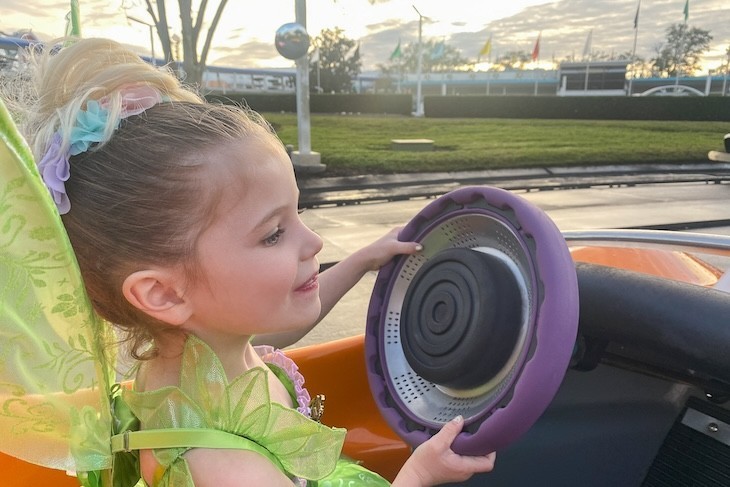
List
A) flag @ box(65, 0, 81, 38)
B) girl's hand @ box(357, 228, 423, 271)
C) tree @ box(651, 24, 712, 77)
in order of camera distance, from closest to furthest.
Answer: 1. flag @ box(65, 0, 81, 38)
2. girl's hand @ box(357, 228, 423, 271)
3. tree @ box(651, 24, 712, 77)

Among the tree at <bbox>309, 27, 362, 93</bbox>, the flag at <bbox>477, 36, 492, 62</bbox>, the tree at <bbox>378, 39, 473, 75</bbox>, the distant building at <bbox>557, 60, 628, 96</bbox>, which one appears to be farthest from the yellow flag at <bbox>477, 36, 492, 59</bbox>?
the tree at <bbox>378, 39, 473, 75</bbox>

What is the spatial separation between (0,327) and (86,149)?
0.89ft

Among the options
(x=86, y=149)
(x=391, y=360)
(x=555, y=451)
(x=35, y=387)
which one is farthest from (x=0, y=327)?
(x=555, y=451)

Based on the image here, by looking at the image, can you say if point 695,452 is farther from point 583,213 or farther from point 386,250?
point 583,213

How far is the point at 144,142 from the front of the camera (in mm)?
911

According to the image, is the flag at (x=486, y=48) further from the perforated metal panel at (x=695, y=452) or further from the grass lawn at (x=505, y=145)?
the perforated metal panel at (x=695, y=452)

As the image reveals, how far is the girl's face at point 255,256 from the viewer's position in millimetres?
905

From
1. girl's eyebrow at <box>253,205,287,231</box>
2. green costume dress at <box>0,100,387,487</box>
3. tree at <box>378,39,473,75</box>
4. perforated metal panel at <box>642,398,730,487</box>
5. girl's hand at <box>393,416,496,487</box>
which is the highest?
tree at <box>378,39,473,75</box>

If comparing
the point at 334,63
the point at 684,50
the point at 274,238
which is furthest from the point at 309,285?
the point at 684,50

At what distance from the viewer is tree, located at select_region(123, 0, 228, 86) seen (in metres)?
10.8

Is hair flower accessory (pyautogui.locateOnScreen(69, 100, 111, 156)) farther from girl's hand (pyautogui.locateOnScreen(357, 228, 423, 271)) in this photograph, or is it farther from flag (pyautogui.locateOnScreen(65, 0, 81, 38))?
girl's hand (pyautogui.locateOnScreen(357, 228, 423, 271))

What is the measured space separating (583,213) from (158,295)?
7007mm

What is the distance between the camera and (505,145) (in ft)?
48.7

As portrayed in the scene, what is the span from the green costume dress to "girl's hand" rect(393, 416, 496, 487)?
130 mm
